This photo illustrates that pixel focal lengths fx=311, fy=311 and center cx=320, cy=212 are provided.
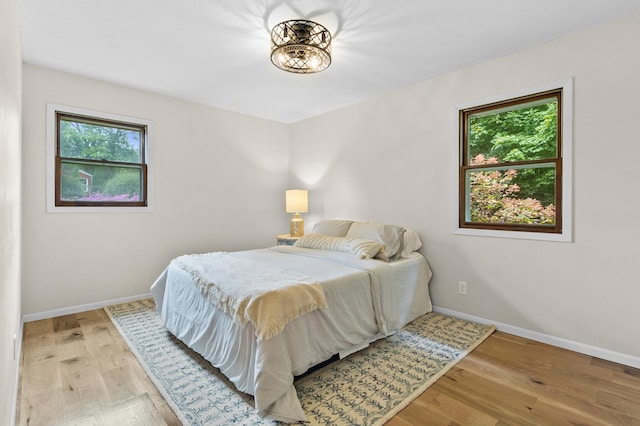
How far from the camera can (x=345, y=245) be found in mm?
3178

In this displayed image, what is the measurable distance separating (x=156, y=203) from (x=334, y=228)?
2185 millimetres

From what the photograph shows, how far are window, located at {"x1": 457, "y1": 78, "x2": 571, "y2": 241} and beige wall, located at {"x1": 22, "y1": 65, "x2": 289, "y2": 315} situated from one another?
288 cm

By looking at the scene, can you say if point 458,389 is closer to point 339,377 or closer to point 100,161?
point 339,377

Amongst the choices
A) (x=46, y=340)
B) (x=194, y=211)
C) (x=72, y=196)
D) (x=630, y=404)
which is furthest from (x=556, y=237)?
(x=72, y=196)

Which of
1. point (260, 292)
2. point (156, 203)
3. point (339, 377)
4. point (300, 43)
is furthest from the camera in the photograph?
point (156, 203)

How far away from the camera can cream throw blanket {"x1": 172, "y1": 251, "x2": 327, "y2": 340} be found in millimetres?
1767

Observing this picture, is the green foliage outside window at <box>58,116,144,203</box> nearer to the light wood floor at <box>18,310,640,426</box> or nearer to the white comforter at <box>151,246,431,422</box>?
the white comforter at <box>151,246,431,422</box>

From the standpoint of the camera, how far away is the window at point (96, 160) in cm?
320

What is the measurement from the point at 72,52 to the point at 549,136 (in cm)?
424

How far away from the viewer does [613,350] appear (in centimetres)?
231

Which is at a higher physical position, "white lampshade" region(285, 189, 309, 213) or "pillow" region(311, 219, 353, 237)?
"white lampshade" region(285, 189, 309, 213)

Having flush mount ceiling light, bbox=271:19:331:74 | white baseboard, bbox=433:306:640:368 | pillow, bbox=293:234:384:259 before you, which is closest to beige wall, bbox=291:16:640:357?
white baseboard, bbox=433:306:640:368

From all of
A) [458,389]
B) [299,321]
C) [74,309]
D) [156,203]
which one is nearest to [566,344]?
[458,389]

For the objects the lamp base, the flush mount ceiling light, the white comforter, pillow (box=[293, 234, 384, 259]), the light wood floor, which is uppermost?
the flush mount ceiling light
